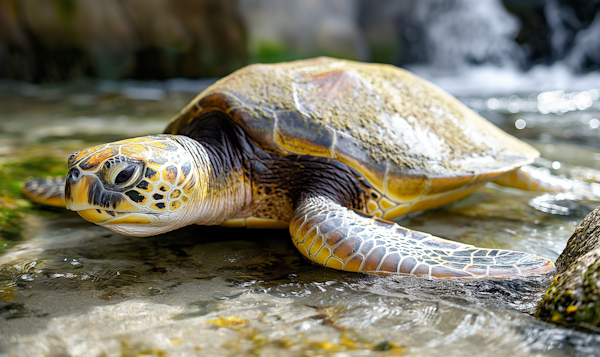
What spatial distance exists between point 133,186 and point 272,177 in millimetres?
805

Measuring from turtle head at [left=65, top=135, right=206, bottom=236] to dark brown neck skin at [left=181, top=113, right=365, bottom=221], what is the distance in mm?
366

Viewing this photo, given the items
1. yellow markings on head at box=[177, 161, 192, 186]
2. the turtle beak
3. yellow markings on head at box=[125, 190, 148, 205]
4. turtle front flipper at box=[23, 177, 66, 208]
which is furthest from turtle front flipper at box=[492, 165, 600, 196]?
turtle front flipper at box=[23, 177, 66, 208]

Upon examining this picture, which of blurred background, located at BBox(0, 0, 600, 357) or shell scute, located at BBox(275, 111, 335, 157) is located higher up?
shell scute, located at BBox(275, 111, 335, 157)

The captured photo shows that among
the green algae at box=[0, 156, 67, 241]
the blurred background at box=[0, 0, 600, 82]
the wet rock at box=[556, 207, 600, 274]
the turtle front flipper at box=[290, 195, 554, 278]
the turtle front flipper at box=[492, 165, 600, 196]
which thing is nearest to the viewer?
the wet rock at box=[556, 207, 600, 274]

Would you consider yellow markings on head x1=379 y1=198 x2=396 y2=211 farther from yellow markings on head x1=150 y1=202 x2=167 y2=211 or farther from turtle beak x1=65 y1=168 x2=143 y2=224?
turtle beak x1=65 y1=168 x2=143 y2=224

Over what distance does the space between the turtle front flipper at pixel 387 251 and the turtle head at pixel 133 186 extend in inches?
23.2

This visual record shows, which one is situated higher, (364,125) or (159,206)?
(364,125)

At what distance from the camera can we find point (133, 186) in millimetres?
1893

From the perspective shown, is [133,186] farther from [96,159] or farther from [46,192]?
[46,192]

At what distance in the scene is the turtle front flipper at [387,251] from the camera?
174cm

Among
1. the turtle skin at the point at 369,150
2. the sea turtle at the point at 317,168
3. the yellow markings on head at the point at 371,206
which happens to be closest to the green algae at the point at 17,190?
the sea turtle at the point at 317,168

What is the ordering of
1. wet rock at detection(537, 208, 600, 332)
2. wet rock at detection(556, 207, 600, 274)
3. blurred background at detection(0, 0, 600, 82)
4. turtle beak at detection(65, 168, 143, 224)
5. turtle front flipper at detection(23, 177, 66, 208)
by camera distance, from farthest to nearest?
blurred background at detection(0, 0, 600, 82) < turtle front flipper at detection(23, 177, 66, 208) < turtle beak at detection(65, 168, 143, 224) < wet rock at detection(556, 207, 600, 274) < wet rock at detection(537, 208, 600, 332)

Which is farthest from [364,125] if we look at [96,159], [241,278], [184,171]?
[96,159]

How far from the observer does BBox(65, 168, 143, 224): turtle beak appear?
1.85 m
